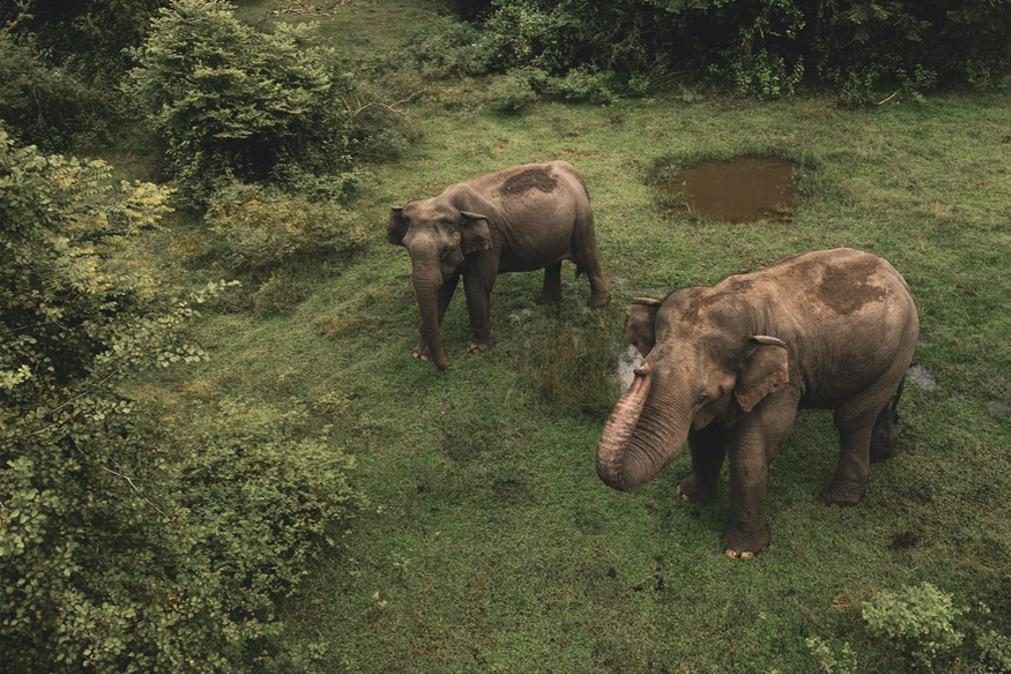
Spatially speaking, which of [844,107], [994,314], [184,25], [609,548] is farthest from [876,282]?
[184,25]

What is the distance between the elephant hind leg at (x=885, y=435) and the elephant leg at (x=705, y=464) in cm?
149

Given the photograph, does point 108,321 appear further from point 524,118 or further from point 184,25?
point 524,118

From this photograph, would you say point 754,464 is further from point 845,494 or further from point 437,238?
point 437,238

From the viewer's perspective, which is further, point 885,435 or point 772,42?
point 772,42

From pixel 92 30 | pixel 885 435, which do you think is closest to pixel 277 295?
pixel 885 435

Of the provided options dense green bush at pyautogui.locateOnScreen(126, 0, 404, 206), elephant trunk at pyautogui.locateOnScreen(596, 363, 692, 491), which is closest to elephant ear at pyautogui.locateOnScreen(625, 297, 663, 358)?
elephant trunk at pyautogui.locateOnScreen(596, 363, 692, 491)

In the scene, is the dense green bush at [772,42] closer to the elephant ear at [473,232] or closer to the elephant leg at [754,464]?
the elephant ear at [473,232]

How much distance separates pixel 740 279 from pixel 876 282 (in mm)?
1110

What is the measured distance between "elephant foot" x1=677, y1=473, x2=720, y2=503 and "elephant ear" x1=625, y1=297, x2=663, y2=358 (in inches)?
63.2

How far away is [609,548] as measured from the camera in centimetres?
675

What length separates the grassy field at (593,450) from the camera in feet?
20.1

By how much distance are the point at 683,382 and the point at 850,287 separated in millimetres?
1942

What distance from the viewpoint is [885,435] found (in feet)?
24.0

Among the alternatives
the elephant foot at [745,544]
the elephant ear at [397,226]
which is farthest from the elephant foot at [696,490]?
the elephant ear at [397,226]
